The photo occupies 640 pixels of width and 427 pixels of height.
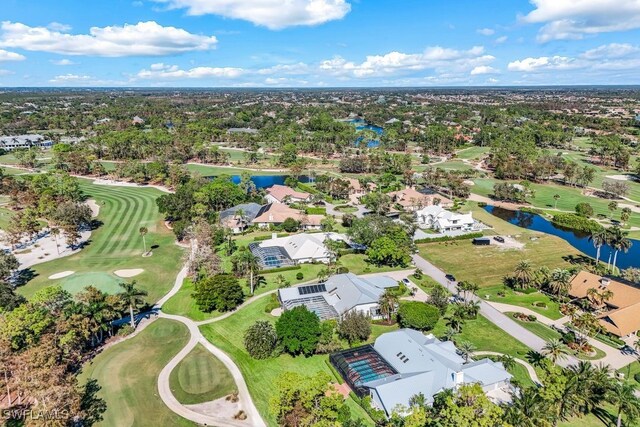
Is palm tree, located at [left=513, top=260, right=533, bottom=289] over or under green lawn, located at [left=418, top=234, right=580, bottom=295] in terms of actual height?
over

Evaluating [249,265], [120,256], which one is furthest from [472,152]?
[120,256]

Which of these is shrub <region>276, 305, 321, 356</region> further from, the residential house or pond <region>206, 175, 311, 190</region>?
the residential house

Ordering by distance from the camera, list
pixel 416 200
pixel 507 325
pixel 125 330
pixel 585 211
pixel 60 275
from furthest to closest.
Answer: pixel 416 200 → pixel 585 211 → pixel 60 275 → pixel 507 325 → pixel 125 330

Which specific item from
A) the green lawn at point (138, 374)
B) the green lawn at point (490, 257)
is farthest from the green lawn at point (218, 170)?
the green lawn at point (138, 374)

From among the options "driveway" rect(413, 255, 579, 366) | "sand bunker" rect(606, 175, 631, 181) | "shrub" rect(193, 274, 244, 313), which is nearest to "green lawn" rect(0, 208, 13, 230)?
"shrub" rect(193, 274, 244, 313)

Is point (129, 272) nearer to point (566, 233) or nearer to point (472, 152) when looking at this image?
point (566, 233)

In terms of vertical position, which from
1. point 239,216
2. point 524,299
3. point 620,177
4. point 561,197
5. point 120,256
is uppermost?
point 239,216
